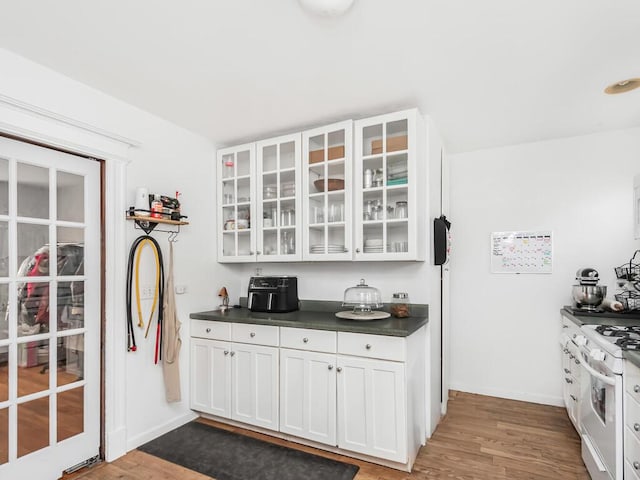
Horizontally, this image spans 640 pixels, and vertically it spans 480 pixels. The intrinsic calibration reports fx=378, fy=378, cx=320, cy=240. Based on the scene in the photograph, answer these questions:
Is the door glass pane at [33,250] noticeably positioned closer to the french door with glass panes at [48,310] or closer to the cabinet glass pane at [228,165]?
the french door with glass panes at [48,310]

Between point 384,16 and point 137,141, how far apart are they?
6.16ft

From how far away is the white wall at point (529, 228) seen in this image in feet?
10.5

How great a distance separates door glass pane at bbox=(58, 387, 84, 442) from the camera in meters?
2.33

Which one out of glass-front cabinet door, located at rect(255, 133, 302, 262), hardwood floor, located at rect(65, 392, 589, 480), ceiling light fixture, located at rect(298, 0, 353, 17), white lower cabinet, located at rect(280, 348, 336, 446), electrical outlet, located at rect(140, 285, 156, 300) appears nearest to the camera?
ceiling light fixture, located at rect(298, 0, 353, 17)

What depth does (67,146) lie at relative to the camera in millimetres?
2312

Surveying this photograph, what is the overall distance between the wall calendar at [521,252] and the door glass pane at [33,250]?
3563mm

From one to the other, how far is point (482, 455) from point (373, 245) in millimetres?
1590

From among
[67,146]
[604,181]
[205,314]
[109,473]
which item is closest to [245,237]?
[205,314]

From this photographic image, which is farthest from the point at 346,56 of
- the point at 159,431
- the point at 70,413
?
the point at 159,431

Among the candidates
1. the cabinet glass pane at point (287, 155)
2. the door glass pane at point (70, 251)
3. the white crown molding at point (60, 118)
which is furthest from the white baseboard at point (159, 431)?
the cabinet glass pane at point (287, 155)

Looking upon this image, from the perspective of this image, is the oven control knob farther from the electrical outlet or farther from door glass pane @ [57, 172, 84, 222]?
door glass pane @ [57, 172, 84, 222]

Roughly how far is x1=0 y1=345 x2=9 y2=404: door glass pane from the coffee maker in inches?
62.2

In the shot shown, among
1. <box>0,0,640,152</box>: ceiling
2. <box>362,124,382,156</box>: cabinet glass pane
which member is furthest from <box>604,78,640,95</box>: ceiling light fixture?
<box>362,124,382,156</box>: cabinet glass pane

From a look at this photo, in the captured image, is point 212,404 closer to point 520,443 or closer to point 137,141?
point 137,141
